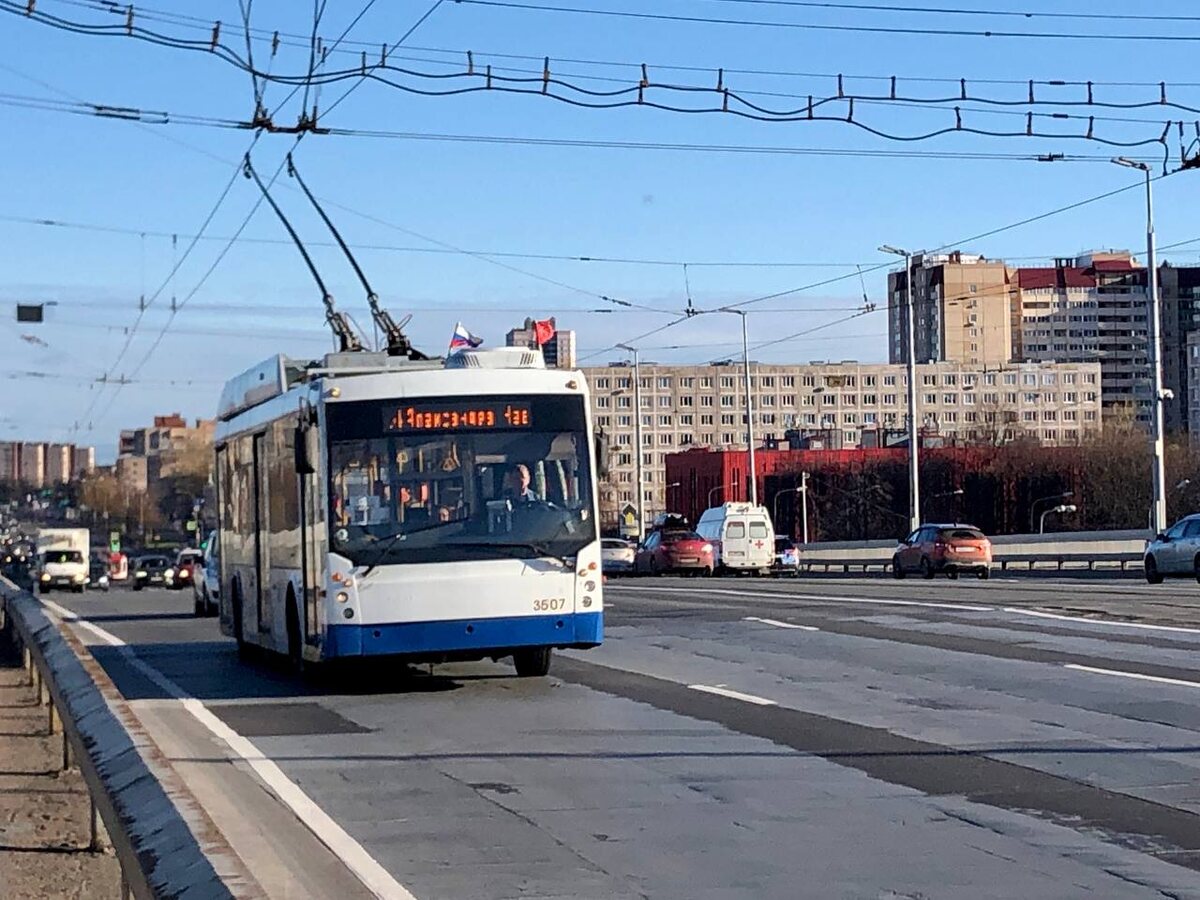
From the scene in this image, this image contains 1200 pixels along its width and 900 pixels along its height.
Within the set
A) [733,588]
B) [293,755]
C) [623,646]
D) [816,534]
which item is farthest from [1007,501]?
[293,755]

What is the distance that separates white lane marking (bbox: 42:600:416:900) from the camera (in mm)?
8031

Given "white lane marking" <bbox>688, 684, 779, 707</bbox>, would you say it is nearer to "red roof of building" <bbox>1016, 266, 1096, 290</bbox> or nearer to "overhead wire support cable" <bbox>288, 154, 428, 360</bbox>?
"overhead wire support cable" <bbox>288, 154, 428, 360</bbox>

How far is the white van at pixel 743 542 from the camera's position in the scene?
196 ft

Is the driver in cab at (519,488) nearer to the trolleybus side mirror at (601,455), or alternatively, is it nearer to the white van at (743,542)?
the trolleybus side mirror at (601,455)

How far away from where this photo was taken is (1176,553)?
41.7 m

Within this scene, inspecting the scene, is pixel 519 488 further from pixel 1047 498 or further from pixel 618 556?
pixel 1047 498

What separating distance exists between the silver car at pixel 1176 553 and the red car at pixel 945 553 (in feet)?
28.5

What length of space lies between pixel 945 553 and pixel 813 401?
418ft

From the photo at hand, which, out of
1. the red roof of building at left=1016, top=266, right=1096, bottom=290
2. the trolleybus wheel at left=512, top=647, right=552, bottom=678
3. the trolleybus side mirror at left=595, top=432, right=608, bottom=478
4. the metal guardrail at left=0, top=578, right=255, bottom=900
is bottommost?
the trolleybus wheel at left=512, top=647, right=552, bottom=678

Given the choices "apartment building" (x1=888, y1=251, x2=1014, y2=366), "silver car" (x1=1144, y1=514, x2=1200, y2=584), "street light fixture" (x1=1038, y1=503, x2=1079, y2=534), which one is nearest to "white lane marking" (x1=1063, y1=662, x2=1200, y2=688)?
"silver car" (x1=1144, y1=514, x2=1200, y2=584)

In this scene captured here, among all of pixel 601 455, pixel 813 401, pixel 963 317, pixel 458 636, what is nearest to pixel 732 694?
pixel 458 636

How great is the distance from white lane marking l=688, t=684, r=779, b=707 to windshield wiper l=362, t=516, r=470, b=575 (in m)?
2.55

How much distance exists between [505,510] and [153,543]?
139438 mm

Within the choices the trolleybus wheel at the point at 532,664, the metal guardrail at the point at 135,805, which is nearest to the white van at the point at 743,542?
the trolleybus wheel at the point at 532,664
